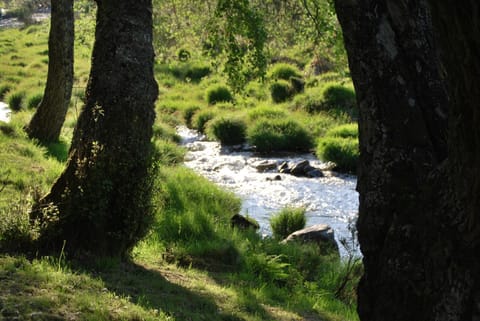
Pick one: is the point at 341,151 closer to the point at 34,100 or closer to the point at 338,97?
the point at 338,97

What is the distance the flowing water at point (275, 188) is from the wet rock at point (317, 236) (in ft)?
1.04

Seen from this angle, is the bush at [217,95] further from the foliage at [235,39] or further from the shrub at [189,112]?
the foliage at [235,39]

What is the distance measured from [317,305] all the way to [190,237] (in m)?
2.69

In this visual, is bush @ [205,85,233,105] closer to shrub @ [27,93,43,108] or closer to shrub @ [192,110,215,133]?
shrub @ [192,110,215,133]

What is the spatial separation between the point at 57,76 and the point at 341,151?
298 inches

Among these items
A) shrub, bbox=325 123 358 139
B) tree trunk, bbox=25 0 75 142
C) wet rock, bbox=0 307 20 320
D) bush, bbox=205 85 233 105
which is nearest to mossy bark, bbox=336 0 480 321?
wet rock, bbox=0 307 20 320

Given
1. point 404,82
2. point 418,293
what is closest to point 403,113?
point 404,82

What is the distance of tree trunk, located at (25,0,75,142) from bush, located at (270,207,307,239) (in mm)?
5055

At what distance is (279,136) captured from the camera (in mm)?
18578

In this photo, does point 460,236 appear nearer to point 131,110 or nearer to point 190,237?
point 131,110

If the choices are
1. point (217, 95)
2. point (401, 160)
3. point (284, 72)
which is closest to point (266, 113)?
point (217, 95)

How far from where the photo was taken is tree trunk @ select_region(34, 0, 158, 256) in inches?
248

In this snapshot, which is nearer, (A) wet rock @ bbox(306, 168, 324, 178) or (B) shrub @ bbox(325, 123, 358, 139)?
(A) wet rock @ bbox(306, 168, 324, 178)

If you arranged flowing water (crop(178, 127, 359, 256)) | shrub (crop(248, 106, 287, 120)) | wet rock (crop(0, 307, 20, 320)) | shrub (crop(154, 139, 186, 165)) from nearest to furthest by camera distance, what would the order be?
wet rock (crop(0, 307, 20, 320)) < flowing water (crop(178, 127, 359, 256)) < shrub (crop(154, 139, 186, 165)) < shrub (crop(248, 106, 287, 120))
